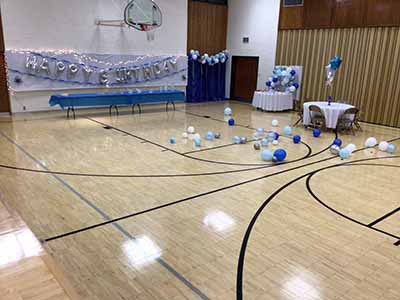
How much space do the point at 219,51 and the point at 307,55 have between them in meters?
3.91

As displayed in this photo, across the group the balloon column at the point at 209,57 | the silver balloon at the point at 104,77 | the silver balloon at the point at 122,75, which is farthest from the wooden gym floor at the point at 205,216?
the balloon column at the point at 209,57

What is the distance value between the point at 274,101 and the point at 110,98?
536cm

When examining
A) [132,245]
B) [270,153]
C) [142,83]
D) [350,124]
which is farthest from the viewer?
[142,83]

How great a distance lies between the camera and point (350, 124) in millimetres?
8938

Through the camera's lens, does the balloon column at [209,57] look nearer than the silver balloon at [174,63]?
No

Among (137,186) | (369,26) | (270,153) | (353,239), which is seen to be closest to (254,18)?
(369,26)

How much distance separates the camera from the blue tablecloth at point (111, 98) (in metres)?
9.44

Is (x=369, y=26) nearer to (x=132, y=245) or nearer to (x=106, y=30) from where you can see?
(x=106, y=30)

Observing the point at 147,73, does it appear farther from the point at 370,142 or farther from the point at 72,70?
the point at 370,142

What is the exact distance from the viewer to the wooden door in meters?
13.7

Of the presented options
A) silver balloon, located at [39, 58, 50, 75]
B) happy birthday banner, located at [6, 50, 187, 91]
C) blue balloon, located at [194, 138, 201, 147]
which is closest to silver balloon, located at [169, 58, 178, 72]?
happy birthday banner, located at [6, 50, 187, 91]

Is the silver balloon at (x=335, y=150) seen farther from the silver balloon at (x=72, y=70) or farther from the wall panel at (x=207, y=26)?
the wall panel at (x=207, y=26)

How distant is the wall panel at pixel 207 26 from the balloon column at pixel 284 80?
317 cm

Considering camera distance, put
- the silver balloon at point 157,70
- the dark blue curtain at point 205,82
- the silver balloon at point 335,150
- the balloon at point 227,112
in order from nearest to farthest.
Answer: the silver balloon at point 335,150 < the balloon at point 227,112 < the silver balloon at point 157,70 < the dark blue curtain at point 205,82
